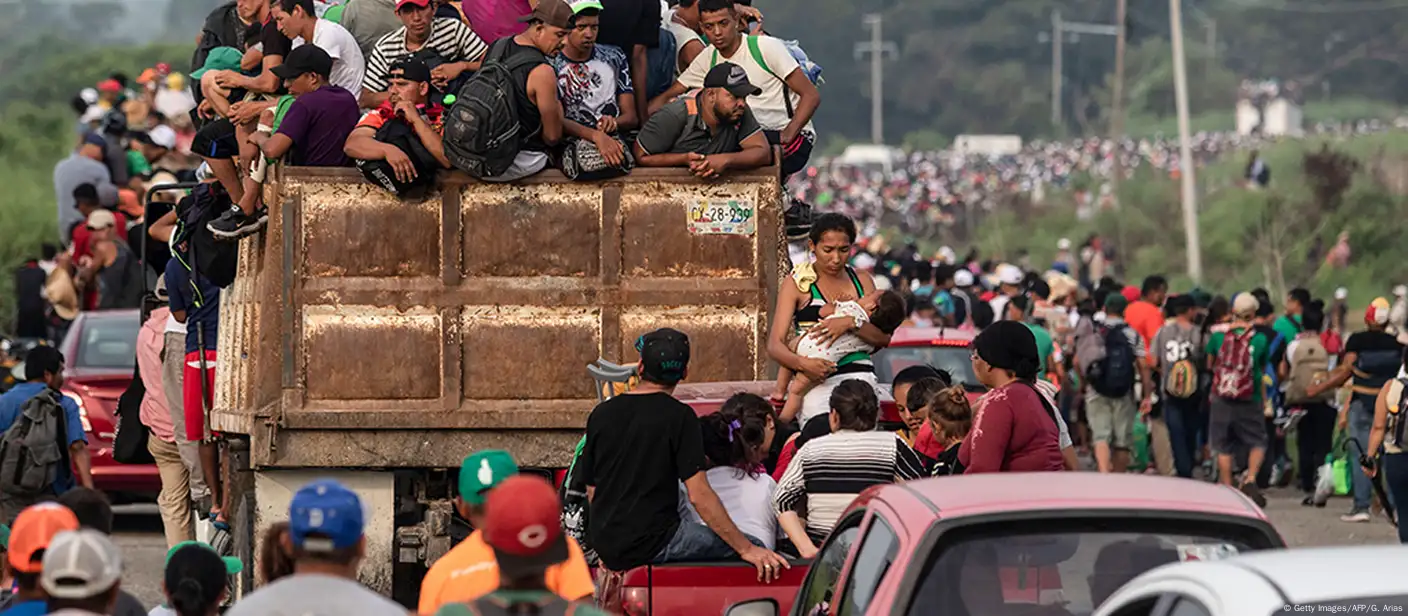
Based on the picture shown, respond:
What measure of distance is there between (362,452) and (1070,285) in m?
14.9

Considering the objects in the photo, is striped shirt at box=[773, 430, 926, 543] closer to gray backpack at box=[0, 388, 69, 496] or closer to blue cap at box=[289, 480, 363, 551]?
blue cap at box=[289, 480, 363, 551]

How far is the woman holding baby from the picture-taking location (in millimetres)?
10781

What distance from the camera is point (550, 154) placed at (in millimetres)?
11578

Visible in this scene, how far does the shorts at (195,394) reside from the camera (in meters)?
12.9

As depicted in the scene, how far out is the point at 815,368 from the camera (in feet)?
35.1

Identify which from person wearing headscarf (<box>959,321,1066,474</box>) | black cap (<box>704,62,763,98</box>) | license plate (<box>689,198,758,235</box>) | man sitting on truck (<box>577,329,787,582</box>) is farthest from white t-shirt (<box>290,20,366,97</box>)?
person wearing headscarf (<box>959,321,1066,474</box>)

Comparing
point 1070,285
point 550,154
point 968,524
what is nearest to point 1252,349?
point 1070,285

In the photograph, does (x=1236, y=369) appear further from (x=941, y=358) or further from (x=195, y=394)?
(x=195, y=394)

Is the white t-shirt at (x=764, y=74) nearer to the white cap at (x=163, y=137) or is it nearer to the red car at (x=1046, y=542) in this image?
the red car at (x=1046, y=542)

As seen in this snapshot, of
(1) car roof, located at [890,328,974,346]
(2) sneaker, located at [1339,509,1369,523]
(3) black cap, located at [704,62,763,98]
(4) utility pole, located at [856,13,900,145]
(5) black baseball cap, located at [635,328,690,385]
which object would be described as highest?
(4) utility pole, located at [856,13,900,145]

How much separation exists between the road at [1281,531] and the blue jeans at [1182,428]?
2.52 feet

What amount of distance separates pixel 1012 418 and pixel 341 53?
15.8 feet

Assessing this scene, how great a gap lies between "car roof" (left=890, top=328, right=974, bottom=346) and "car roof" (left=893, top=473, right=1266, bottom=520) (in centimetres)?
1044

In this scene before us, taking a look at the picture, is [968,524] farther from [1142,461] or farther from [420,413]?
[1142,461]
